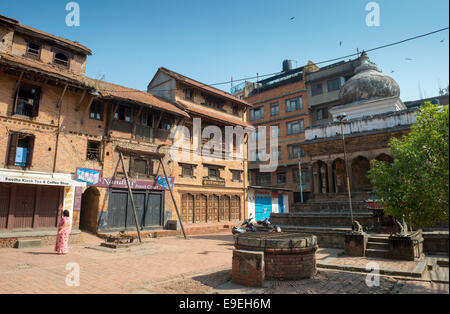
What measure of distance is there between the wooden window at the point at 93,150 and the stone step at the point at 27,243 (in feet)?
19.5

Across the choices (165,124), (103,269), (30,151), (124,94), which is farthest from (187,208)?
(103,269)

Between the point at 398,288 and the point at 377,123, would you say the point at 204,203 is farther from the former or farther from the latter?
the point at 398,288

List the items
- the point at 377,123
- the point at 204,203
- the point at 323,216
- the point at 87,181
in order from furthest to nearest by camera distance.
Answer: the point at 204,203 → the point at 377,123 → the point at 87,181 → the point at 323,216

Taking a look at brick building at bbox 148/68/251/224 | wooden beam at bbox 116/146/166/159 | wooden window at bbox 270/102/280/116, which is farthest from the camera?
wooden window at bbox 270/102/280/116

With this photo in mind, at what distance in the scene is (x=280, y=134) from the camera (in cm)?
4153

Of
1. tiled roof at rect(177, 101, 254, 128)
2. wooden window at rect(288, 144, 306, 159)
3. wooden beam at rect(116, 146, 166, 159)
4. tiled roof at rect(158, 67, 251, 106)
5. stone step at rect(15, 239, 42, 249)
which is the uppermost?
tiled roof at rect(158, 67, 251, 106)

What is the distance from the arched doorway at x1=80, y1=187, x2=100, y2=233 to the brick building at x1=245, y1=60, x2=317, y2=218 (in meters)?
22.4

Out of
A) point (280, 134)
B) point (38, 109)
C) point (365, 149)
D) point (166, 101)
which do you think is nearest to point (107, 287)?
point (38, 109)

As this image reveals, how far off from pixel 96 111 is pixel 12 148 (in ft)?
17.9

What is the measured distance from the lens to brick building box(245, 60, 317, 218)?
38341 mm

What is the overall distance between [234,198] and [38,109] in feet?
59.6

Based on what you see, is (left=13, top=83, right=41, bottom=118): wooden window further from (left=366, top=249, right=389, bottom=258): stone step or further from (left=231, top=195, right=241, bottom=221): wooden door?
(left=366, top=249, right=389, bottom=258): stone step

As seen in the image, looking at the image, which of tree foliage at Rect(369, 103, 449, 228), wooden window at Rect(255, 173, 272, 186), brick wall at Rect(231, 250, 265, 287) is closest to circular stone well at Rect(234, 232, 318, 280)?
brick wall at Rect(231, 250, 265, 287)
